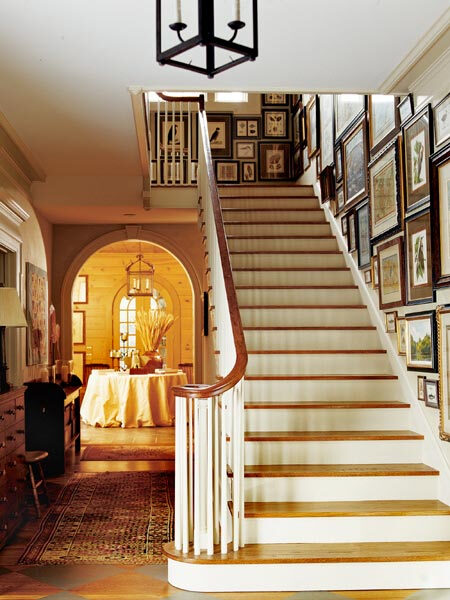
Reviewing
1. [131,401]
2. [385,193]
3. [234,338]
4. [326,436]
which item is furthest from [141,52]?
[131,401]

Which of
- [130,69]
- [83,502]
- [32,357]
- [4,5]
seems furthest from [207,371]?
[4,5]

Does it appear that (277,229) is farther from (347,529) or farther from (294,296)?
(347,529)

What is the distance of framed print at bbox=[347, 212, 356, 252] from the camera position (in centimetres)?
→ 646

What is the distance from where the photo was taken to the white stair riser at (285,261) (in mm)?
6957

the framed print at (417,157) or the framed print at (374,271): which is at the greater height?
the framed print at (417,157)

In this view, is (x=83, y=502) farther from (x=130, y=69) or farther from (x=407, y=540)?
(x=130, y=69)

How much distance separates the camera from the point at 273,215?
7.89m

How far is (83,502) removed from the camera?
5.98m

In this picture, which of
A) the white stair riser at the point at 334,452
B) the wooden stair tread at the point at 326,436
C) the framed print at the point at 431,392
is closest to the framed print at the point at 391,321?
the framed print at the point at 431,392

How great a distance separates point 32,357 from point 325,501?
14.8 feet

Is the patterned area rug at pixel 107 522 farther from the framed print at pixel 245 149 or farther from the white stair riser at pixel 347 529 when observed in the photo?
the framed print at pixel 245 149

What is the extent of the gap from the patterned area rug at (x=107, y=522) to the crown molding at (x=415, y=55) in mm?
3262

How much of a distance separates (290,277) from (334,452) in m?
2.41

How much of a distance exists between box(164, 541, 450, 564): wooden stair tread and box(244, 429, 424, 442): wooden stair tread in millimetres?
729
